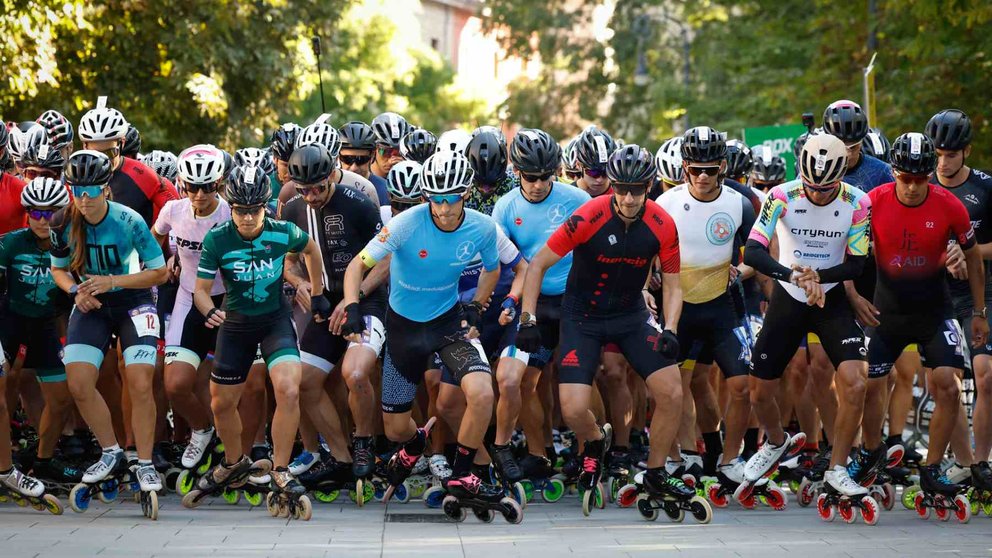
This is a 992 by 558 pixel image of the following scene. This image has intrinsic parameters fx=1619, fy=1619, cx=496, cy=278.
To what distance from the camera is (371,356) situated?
39.5ft

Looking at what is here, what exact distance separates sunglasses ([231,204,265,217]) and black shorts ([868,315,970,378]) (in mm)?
4497

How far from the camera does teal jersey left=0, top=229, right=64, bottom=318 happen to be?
463 inches

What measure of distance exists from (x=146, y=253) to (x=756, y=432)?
5.06 meters

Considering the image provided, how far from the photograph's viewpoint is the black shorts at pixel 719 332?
1220 centimetres

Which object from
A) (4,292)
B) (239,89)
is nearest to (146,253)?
(4,292)

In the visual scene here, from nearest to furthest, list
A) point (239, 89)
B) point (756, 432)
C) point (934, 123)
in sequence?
point (934, 123) < point (756, 432) < point (239, 89)

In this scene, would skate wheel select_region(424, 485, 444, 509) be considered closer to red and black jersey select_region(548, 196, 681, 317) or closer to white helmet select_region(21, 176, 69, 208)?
red and black jersey select_region(548, 196, 681, 317)

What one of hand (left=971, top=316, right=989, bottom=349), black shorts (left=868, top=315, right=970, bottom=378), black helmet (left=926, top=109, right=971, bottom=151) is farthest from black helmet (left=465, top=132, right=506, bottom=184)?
hand (left=971, top=316, right=989, bottom=349)

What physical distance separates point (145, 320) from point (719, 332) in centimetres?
424

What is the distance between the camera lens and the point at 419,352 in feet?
37.3

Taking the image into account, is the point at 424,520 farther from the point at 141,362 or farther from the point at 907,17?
the point at 907,17

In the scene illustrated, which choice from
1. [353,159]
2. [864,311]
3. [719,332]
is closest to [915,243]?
[864,311]

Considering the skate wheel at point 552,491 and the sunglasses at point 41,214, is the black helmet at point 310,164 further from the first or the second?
the skate wheel at point 552,491

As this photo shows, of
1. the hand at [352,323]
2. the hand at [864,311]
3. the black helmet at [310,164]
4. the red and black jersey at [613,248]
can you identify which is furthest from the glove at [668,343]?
the black helmet at [310,164]
